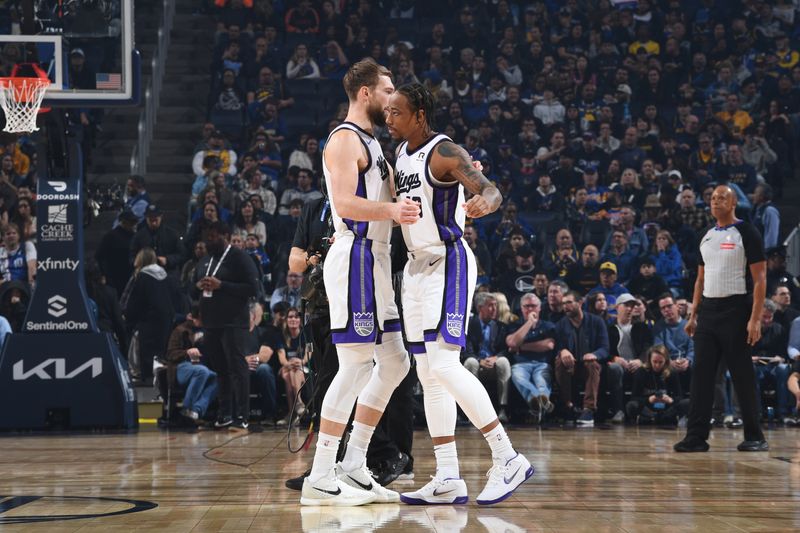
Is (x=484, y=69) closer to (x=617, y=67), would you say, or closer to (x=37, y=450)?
(x=617, y=67)

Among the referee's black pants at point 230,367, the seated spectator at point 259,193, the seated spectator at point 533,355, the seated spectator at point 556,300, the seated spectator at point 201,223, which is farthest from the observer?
the seated spectator at point 259,193

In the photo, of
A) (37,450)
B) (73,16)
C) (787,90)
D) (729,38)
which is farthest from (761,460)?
(729,38)

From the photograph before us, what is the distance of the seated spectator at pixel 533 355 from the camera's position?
13547mm

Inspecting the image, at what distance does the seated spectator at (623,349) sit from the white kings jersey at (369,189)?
810cm

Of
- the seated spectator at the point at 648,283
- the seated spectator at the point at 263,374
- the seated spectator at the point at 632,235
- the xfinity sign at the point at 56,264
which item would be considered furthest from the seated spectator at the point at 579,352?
the xfinity sign at the point at 56,264

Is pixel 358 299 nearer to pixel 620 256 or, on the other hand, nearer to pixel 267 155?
pixel 620 256

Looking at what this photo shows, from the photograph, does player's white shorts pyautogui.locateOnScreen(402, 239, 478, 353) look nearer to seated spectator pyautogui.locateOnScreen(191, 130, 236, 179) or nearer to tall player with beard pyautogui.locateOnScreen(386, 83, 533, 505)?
tall player with beard pyautogui.locateOnScreen(386, 83, 533, 505)

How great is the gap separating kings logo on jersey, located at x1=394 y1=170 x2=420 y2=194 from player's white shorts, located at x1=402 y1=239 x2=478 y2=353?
34 cm

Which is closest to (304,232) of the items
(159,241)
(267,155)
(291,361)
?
(291,361)

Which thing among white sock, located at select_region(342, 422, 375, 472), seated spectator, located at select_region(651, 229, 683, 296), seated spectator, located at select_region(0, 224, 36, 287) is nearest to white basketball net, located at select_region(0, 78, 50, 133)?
seated spectator, located at select_region(0, 224, 36, 287)

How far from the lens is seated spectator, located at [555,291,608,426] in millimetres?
13734

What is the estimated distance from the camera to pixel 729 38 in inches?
848

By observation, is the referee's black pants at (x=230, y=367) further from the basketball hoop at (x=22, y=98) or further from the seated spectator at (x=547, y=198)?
the seated spectator at (x=547, y=198)

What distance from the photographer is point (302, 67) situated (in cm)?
2072
